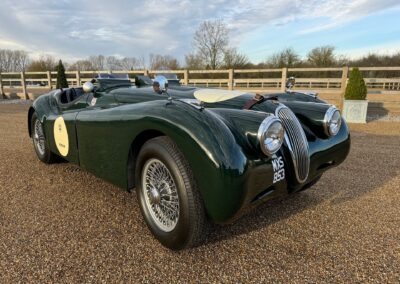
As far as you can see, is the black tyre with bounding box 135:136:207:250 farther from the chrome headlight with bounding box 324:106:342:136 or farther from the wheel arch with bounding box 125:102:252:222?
the chrome headlight with bounding box 324:106:342:136

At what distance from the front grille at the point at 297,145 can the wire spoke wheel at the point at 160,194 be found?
94cm

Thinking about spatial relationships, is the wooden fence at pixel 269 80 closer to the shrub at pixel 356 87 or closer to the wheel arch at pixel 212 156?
the shrub at pixel 356 87

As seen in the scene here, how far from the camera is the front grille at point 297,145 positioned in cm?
225

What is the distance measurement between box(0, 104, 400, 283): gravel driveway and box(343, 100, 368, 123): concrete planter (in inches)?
230

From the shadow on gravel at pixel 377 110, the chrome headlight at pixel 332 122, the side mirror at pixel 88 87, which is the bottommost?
the shadow on gravel at pixel 377 110

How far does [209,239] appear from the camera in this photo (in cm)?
231

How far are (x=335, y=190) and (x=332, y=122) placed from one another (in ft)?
3.24

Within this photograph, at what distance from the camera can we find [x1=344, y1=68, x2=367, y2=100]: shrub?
889 cm

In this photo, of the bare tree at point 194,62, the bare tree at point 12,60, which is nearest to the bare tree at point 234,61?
the bare tree at point 194,62

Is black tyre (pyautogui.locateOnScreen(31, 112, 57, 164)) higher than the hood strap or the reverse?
the reverse

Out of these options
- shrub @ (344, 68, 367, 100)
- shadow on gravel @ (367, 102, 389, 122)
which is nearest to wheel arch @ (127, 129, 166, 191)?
shrub @ (344, 68, 367, 100)

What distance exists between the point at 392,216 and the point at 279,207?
101 centimetres

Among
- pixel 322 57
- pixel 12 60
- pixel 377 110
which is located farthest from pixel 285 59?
pixel 12 60

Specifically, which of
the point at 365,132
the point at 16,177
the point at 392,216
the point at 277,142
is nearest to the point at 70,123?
the point at 16,177
